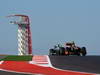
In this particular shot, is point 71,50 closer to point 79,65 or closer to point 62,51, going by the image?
point 62,51

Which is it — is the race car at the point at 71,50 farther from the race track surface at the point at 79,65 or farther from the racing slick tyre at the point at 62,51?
the race track surface at the point at 79,65

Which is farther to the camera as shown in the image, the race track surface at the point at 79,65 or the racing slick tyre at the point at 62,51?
the racing slick tyre at the point at 62,51

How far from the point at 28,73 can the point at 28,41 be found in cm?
8422

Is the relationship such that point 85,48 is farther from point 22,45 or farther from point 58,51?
point 22,45

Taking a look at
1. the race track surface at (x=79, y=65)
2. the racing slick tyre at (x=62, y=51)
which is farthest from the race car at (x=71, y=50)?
the race track surface at (x=79, y=65)

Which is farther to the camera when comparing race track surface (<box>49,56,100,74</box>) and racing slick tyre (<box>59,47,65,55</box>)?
racing slick tyre (<box>59,47,65,55</box>)

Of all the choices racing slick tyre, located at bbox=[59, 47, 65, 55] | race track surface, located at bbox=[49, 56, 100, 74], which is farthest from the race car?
race track surface, located at bbox=[49, 56, 100, 74]

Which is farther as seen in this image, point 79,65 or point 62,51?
point 62,51

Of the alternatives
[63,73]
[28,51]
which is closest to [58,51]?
[63,73]

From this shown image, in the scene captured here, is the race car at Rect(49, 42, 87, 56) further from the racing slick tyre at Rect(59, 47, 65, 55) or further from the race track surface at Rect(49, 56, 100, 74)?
the race track surface at Rect(49, 56, 100, 74)

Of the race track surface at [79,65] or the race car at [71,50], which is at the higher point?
the race car at [71,50]

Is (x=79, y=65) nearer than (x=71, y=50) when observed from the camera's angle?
Yes

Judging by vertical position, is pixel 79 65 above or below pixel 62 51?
below

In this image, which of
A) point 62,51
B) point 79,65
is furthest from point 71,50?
point 79,65
